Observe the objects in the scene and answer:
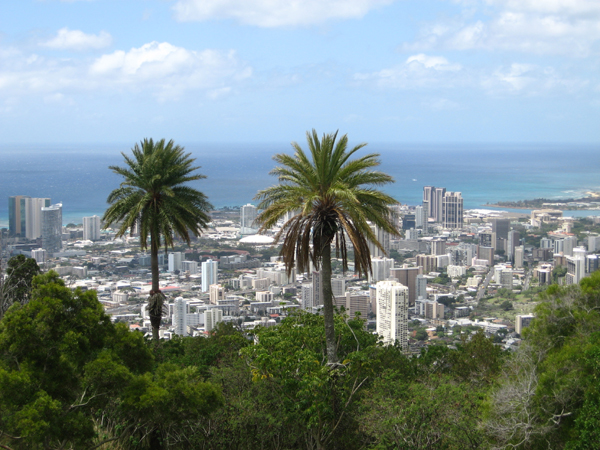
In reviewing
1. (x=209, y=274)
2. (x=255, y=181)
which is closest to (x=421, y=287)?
(x=209, y=274)

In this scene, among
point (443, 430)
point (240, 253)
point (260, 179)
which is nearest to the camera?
point (443, 430)

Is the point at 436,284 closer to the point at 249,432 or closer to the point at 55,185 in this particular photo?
the point at 249,432

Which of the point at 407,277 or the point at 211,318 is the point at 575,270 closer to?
the point at 407,277

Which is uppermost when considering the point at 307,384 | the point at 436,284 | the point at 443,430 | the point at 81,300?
the point at 81,300

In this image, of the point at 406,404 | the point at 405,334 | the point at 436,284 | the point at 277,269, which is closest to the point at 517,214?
the point at 436,284

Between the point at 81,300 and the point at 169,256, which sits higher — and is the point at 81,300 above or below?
above

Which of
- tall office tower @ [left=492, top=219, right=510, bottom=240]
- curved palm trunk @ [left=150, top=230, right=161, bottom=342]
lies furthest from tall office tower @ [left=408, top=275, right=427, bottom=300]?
curved palm trunk @ [left=150, top=230, right=161, bottom=342]
